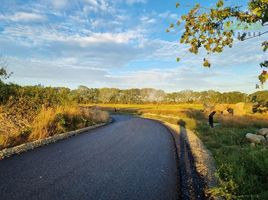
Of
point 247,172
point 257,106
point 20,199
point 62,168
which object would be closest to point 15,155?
point 62,168

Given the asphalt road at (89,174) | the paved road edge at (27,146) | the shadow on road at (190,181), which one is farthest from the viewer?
the paved road edge at (27,146)

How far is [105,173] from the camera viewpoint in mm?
7984

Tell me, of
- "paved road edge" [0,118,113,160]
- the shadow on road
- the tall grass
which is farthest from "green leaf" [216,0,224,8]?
the tall grass

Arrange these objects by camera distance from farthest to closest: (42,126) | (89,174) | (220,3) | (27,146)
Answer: (42,126)
(27,146)
(89,174)
(220,3)

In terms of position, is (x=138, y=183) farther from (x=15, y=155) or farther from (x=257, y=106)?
(x=15, y=155)

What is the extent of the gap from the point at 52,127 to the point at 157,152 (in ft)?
23.2

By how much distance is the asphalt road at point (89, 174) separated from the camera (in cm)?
622

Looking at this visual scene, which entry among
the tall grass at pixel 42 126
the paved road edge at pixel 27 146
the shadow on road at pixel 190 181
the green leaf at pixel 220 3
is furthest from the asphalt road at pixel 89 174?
the green leaf at pixel 220 3

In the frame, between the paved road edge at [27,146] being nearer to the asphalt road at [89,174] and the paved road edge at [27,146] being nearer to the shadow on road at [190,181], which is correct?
the asphalt road at [89,174]

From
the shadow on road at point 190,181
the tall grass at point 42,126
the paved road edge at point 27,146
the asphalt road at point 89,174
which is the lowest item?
the shadow on road at point 190,181

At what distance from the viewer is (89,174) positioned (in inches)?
308

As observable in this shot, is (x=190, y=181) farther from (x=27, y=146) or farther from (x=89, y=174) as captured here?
(x=27, y=146)

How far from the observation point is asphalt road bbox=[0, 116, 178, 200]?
20.4 ft

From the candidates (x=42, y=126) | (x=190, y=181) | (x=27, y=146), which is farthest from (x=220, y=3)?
(x=42, y=126)
